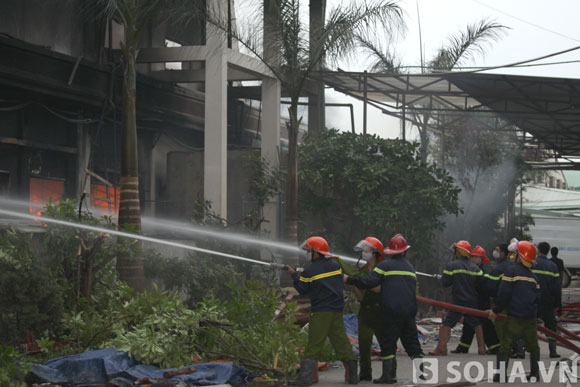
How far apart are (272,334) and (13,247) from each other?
3.39 m

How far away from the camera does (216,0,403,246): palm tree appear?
17.8 meters

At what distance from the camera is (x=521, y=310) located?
9500 millimetres

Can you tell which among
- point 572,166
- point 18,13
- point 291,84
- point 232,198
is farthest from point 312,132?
point 572,166

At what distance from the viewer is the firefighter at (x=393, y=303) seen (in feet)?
31.0

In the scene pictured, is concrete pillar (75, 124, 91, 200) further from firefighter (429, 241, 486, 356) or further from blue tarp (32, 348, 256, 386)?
blue tarp (32, 348, 256, 386)

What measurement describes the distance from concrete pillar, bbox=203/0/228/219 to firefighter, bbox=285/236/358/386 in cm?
1058

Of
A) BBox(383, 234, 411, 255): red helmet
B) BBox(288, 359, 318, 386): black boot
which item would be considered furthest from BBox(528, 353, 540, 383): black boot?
BBox(288, 359, 318, 386): black boot

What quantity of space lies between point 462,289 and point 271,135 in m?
10.6

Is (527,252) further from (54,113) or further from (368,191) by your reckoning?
(54,113)

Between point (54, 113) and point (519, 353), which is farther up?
point (54, 113)

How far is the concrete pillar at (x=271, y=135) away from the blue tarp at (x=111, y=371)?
13.0 m

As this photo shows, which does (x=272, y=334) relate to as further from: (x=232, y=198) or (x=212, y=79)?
(x=232, y=198)

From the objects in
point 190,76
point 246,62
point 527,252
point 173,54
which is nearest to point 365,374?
point 527,252

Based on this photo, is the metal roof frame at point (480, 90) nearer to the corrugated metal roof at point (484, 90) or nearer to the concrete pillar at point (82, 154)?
the corrugated metal roof at point (484, 90)
